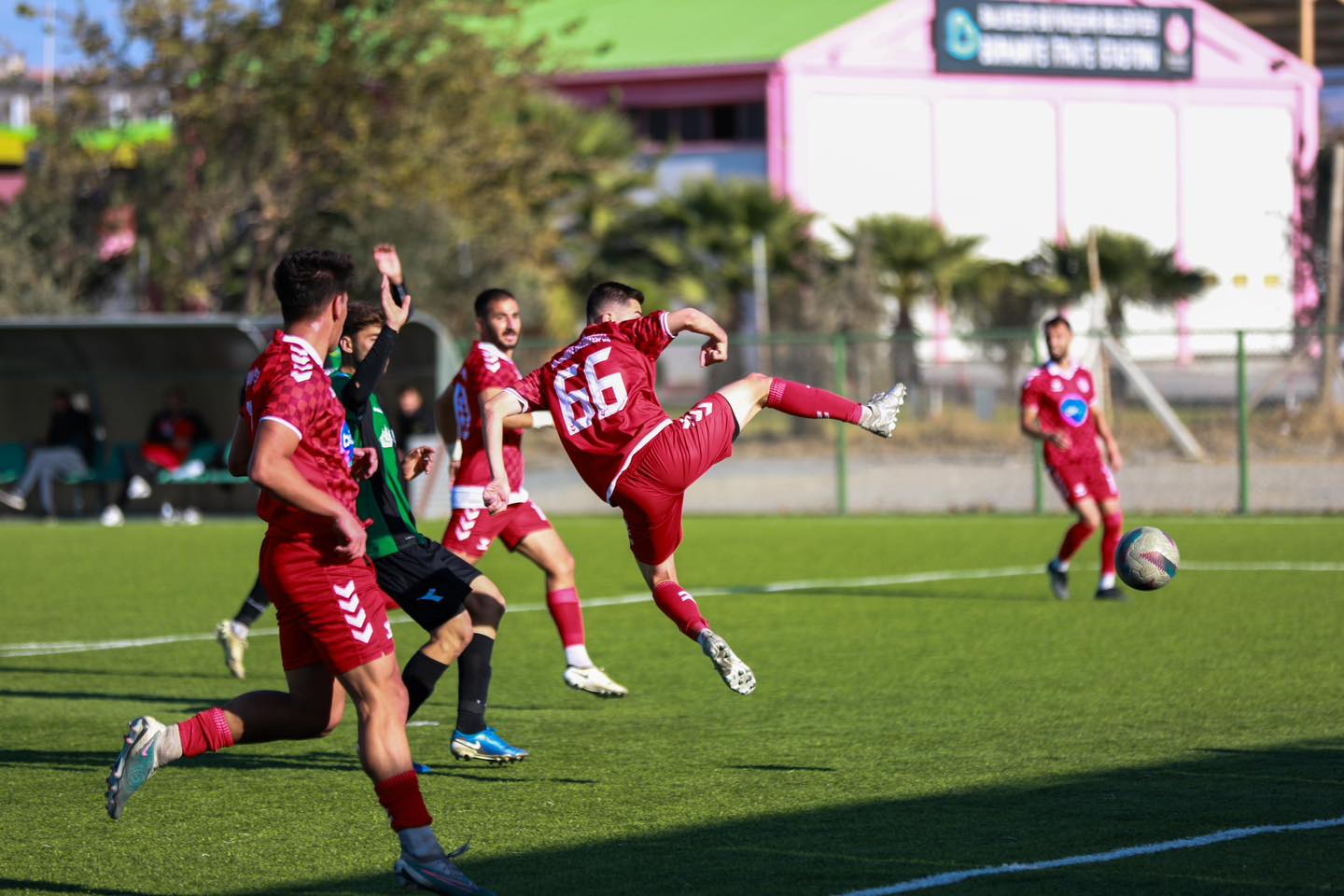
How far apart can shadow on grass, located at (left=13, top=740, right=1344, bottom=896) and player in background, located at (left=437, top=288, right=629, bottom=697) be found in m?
2.41

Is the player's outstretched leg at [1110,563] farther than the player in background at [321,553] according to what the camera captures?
Yes

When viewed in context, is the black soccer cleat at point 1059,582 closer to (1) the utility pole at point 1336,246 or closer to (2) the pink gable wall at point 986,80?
(1) the utility pole at point 1336,246

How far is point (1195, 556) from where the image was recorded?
16.9 m

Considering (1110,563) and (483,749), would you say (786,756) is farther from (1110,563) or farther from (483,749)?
(1110,563)

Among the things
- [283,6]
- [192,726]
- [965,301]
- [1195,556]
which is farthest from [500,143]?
[192,726]

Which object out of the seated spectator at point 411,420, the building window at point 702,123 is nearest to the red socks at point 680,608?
the seated spectator at point 411,420

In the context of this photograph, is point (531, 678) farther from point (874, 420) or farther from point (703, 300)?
point (703, 300)

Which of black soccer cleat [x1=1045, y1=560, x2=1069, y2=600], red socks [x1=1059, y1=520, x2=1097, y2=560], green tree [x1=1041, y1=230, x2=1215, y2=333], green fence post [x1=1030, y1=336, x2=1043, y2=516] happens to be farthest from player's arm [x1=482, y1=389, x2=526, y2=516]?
green tree [x1=1041, y1=230, x2=1215, y2=333]

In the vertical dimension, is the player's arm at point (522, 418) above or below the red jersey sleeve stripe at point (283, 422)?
below

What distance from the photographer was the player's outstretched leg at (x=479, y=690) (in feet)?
24.9

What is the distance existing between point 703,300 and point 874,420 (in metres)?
32.1

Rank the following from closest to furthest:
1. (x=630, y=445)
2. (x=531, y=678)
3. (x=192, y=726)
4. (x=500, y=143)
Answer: (x=192, y=726), (x=630, y=445), (x=531, y=678), (x=500, y=143)

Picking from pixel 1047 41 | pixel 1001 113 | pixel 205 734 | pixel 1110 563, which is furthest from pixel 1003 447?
pixel 1047 41

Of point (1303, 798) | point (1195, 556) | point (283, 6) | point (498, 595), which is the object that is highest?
point (283, 6)
